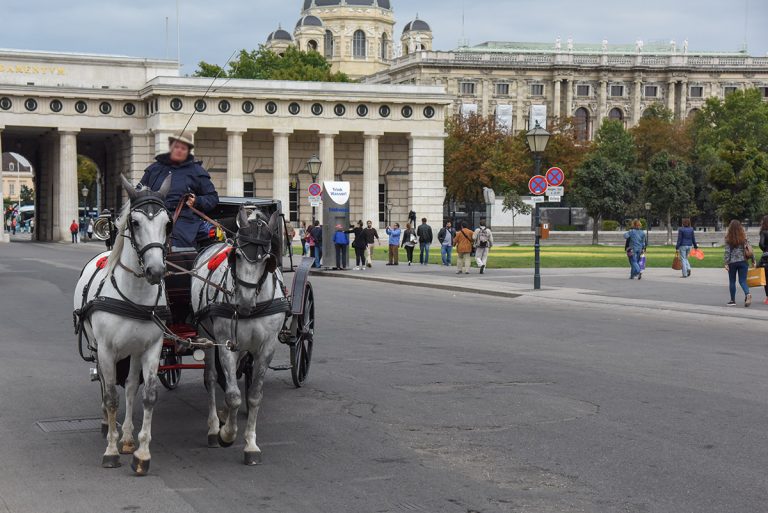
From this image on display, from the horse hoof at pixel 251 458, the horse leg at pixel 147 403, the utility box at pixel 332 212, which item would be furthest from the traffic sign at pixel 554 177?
the horse leg at pixel 147 403

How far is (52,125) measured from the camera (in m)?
71.9

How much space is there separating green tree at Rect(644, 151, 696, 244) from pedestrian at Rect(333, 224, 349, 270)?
36.6 meters

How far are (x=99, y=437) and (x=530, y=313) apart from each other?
46.0 feet

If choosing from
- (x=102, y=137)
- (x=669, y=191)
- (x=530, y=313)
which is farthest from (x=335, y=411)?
(x=102, y=137)

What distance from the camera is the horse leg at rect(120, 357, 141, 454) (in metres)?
8.30

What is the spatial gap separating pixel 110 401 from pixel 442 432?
293 centimetres

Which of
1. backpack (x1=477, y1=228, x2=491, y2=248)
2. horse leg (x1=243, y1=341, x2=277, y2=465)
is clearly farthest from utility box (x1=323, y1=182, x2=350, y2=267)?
horse leg (x1=243, y1=341, x2=277, y2=465)

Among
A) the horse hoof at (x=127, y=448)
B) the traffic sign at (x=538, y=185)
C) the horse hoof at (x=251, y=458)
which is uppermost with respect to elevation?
the traffic sign at (x=538, y=185)

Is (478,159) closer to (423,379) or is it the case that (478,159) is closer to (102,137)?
(102,137)

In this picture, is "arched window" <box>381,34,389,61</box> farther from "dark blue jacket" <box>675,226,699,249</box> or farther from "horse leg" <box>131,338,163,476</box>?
"horse leg" <box>131,338,163,476</box>

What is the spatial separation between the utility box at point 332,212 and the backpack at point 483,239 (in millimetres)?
5091

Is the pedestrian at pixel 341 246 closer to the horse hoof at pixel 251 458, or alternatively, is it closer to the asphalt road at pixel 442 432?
the asphalt road at pixel 442 432

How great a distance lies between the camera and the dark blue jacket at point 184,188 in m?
9.70

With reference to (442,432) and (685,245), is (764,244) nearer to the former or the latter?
(685,245)
